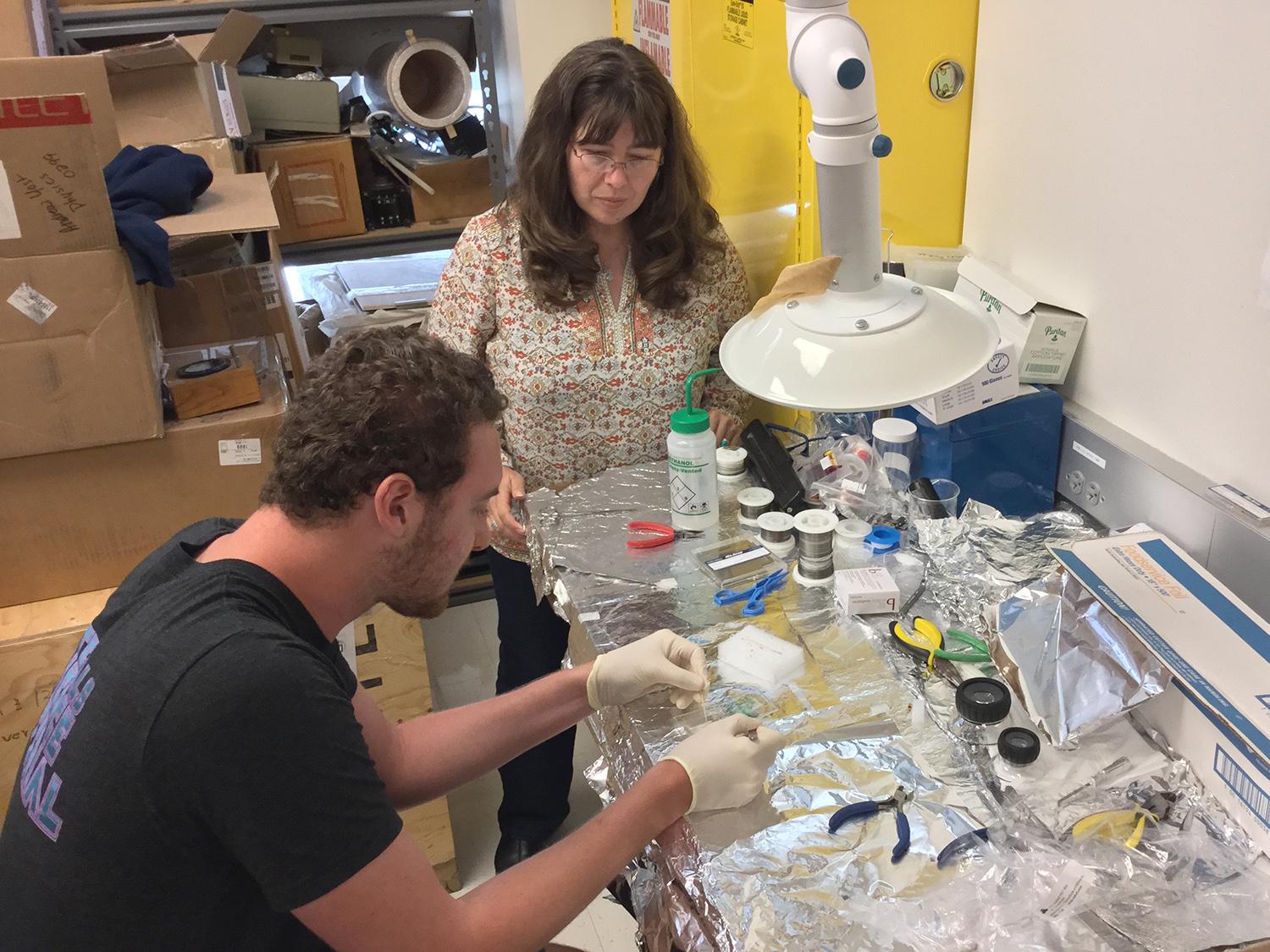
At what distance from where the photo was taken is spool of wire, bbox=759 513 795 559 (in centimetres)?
146

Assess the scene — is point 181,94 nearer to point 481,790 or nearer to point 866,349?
point 481,790

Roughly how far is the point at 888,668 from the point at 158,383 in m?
1.51

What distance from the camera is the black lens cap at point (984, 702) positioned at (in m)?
1.09

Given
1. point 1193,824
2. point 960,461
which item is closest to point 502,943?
point 1193,824

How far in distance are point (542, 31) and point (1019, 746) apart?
7.13ft

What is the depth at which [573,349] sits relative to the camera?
1.73 metres

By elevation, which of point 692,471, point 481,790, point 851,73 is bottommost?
point 481,790

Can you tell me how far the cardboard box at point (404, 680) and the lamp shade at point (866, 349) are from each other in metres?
1.24

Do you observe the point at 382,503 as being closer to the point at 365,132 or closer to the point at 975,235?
the point at 975,235

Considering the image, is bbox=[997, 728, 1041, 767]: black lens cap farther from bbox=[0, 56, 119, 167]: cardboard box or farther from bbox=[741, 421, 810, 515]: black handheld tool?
bbox=[0, 56, 119, 167]: cardboard box

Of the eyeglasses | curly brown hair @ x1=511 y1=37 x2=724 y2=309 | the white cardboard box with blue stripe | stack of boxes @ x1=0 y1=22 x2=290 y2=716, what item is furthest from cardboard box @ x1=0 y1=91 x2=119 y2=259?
the white cardboard box with blue stripe

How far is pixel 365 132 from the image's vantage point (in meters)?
2.71

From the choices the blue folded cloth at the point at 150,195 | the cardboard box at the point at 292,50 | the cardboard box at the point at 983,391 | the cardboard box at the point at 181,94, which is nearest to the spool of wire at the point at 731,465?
the cardboard box at the point at 983,391

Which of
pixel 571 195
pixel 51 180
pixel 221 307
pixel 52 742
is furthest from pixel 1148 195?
pixel 221 307
